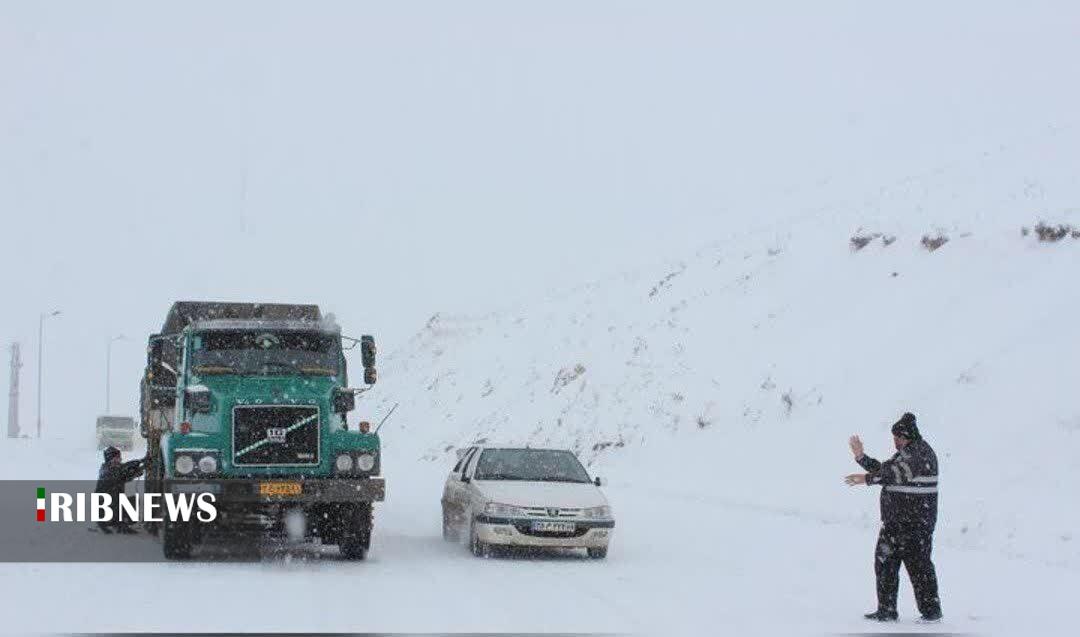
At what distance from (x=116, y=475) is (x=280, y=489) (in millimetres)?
5574

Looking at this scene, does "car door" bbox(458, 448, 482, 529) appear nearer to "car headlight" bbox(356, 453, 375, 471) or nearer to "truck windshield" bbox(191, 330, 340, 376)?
"car headlight" bbox(356, 453, 375, 471)

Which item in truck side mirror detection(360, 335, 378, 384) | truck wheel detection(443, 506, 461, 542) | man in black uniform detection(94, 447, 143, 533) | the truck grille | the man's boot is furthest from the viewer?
man in black uniform detection(94, 447, 143, 533)

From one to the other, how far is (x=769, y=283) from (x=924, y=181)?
12.5 meters

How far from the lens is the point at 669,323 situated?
40.6m

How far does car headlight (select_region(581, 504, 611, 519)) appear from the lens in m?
16.8

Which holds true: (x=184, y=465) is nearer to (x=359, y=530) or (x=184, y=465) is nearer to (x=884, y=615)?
(x=359, y=530)

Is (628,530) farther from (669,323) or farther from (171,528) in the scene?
(669,323)

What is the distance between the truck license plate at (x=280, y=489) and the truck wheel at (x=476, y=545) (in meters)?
2.36

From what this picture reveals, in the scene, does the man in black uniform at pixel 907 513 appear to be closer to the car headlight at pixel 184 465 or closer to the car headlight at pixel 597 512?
the car headlight at pixel 597 512

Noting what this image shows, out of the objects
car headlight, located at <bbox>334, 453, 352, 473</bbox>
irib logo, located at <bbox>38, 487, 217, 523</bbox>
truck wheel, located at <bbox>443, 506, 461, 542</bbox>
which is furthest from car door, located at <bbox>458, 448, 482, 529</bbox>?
irib logo, located at <bbox>38, 487, 217, 523</bbox>

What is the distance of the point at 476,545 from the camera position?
17.0 m

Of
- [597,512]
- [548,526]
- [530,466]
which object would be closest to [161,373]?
[530,466]

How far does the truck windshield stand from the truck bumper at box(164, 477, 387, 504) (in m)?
1.62

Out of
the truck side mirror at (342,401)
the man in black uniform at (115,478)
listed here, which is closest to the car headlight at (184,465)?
the truck side mirror at (342,401)
